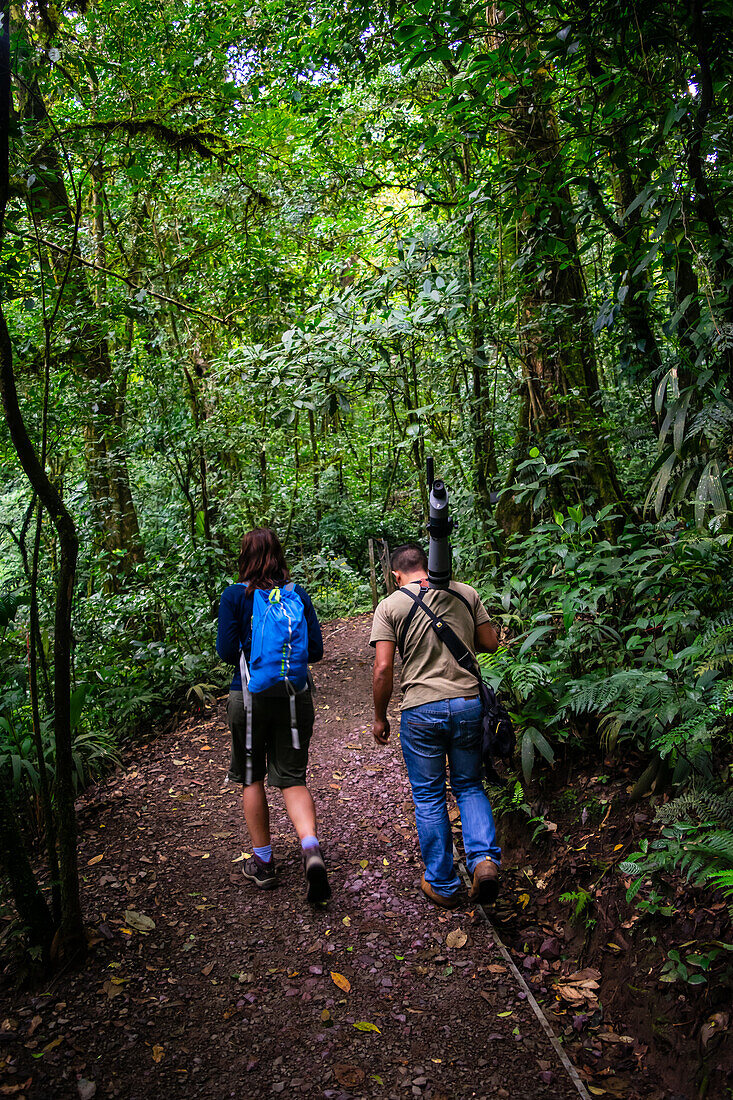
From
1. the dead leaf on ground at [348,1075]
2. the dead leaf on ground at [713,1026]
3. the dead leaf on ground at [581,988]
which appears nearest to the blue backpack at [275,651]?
the dead leaf on ground at [348,1075]

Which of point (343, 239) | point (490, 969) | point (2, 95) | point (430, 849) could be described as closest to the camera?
point (2, 95)

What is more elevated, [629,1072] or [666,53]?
[666,53]

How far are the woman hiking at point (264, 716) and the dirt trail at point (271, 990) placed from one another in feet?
1.20

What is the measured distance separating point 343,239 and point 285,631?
817 centimetres

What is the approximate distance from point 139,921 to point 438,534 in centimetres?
251

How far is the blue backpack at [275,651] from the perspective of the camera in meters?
3.51

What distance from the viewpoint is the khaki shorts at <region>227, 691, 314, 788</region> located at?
3.58 metres

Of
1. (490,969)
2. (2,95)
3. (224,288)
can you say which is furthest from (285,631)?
(224,288)

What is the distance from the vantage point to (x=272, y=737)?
12.1 feet

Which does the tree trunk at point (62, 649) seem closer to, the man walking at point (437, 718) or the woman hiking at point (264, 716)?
the woman hiking at point (264, 716)

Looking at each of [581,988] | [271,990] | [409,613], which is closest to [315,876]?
[271,990]

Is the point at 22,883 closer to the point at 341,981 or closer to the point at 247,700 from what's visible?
the point at 247,700

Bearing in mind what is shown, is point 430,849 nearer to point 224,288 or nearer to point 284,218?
point 224,288

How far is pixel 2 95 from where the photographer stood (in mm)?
2445
